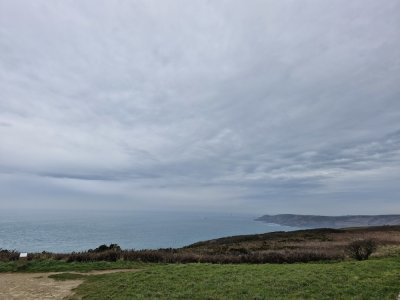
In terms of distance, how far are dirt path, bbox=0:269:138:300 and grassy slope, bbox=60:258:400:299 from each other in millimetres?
741

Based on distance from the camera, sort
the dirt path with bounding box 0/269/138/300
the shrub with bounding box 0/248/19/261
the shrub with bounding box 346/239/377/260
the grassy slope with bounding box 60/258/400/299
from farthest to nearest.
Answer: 1. the shrub with bounding box 0/248/19/261
2. the shrub with bounding box 346/239/377/260
3. the dirt path with bounding box 0/269/138/300
4. the grassy slope with bounding box 60/258/400/299

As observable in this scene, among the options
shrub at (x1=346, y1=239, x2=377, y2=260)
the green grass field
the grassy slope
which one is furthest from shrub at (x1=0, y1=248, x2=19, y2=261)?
shrub at (x1=346, y1=239, x2=377, y2=260)

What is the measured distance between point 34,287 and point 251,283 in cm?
954

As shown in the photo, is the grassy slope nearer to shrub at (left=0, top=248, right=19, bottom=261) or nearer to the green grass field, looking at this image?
the green grass field

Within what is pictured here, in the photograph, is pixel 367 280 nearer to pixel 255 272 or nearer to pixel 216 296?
pixel 255 272

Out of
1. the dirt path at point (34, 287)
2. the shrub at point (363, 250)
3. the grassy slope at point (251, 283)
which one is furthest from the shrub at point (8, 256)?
the shrub at point (363, 250)

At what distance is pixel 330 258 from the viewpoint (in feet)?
75.0

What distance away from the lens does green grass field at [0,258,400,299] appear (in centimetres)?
1173

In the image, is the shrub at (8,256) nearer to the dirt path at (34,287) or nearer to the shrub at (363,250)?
the dirt path at (34,287)

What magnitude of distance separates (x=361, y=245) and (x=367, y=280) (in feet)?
33.3

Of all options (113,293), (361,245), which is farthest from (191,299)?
(361,245)

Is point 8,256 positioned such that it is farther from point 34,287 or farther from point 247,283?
point 247,283

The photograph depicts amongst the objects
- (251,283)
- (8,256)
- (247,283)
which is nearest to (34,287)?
(247,283)

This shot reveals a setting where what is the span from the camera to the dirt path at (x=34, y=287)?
13516 millimetres
